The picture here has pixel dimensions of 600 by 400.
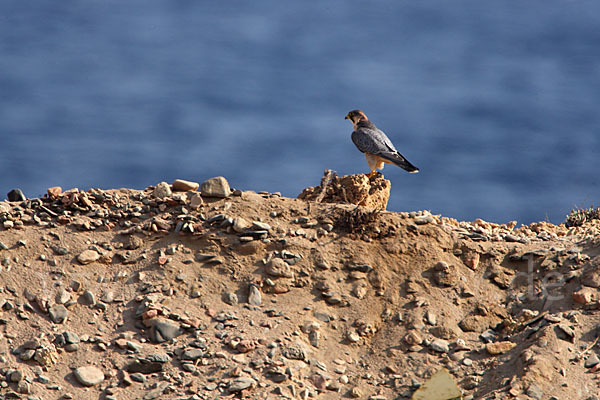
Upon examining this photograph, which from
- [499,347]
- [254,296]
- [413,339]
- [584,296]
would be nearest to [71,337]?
[254,296]

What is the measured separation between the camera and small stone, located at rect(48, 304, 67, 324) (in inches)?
392

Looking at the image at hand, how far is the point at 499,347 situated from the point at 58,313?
5658 mm

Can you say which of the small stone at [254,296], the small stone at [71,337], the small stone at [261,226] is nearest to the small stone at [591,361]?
the small stone at [254,296]

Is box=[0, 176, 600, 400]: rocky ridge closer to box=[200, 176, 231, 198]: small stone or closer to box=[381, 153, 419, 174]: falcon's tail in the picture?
box=[200, 176, 231, 198]: small stone

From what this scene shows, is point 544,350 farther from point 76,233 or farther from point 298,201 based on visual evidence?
point 76,233

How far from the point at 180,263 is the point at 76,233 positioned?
1.61 metres

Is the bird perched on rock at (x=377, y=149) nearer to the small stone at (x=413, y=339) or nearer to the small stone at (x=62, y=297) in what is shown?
the small stone at (x=413, y=339)

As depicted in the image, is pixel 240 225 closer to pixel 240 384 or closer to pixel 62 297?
pixel 62 297

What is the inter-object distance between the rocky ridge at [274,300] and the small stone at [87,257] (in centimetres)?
2

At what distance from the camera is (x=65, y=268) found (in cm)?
1066

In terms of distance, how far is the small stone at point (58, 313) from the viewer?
32.7 ft

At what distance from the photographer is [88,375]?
30.2ft

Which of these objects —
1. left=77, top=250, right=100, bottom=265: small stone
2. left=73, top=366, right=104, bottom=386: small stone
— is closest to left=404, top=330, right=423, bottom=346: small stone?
left=73, top=366, right=104, bottom=386: small stone

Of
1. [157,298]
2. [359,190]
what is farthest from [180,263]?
[359,190]
